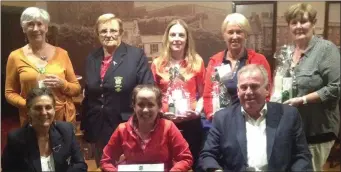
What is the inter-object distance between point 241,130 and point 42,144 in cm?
101

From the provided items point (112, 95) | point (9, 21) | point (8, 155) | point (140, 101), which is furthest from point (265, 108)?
point (9, 21)

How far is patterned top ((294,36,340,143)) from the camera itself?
2.19m

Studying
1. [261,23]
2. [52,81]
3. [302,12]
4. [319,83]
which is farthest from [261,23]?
[52,81]

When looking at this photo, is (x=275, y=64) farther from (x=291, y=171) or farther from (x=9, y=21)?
(x=9, y=21)

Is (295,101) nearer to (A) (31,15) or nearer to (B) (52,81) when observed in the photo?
(B) (52,81)

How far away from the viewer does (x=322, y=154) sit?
7.55ft

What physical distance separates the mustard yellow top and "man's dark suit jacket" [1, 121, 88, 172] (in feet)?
0.89

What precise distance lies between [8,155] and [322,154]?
1.67 m

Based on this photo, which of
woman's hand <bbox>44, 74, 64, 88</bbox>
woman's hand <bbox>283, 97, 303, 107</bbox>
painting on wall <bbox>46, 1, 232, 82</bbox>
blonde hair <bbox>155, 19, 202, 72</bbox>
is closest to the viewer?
woman's hand <bbox>283, 97, 303, 107</bbox>

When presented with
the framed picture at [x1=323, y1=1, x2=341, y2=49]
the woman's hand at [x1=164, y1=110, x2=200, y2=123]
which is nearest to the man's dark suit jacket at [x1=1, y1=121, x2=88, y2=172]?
the woman's hand at [x1=164, y1=110, x2=200, y2=123]

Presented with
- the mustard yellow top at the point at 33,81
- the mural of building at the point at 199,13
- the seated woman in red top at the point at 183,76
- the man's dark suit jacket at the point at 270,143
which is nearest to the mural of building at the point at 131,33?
the mural of building at the point at 199,13

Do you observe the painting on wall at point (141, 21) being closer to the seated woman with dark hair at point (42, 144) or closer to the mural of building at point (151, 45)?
the mural of building at point (151, 45)

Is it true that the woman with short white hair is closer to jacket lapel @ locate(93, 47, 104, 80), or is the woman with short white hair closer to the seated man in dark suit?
jacket lapel @ locate(93, 47, 104, 80)

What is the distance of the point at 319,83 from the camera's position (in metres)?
2.21
